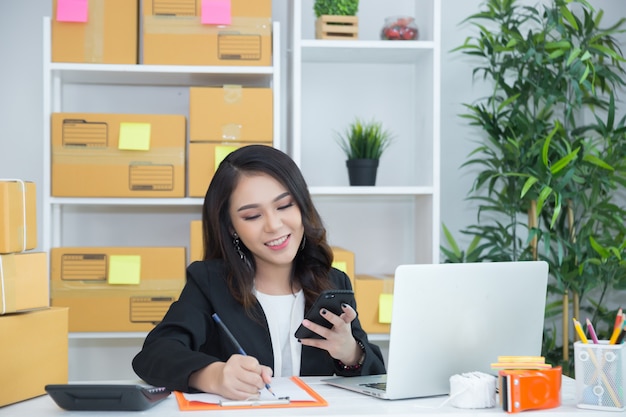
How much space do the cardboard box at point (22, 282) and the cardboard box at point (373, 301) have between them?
59.1 inches

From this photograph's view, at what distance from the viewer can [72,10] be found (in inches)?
115

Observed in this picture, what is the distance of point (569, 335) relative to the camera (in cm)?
350

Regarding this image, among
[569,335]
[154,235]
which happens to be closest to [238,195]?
[154,235]

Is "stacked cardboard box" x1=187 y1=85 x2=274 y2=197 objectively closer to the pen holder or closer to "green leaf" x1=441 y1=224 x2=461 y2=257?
"green leaf" x1=441 y1=224 x2=461 y2=257

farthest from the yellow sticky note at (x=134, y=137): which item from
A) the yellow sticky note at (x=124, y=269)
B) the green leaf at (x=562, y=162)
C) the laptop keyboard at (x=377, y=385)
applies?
the laptop keyboard at (x=377, y=385)

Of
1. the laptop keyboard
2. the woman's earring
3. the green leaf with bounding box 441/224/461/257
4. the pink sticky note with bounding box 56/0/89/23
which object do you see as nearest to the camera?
the laptop keyboard

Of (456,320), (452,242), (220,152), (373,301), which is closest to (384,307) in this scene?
(373,301)

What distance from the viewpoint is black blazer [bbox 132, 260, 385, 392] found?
1.76 meters

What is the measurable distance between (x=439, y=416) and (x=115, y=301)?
181 centimetres

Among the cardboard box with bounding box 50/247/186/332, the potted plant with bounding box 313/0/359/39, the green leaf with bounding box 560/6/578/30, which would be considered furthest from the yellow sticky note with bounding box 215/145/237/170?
the green leaf with bounding box 560/6/578/30

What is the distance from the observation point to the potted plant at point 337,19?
3090 mm

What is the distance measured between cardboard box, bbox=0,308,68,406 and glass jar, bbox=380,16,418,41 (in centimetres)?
187

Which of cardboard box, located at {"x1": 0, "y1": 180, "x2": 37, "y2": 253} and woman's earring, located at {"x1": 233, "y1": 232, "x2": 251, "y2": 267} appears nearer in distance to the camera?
cardboard box, located at {"x1": 0, "y1": 180, "x2": 37, "y2": 253}

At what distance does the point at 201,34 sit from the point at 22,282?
157 cm
